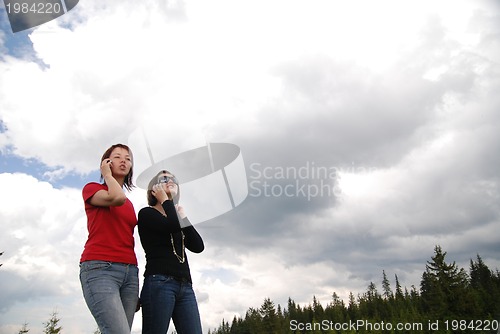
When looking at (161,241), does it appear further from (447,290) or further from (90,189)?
(447,290)

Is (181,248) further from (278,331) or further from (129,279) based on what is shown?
(278,331)

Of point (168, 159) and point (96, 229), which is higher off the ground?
point (168, 159)

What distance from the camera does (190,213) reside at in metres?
3.37

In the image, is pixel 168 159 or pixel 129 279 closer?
pixel 129 279

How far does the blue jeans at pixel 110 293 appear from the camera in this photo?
2423mm

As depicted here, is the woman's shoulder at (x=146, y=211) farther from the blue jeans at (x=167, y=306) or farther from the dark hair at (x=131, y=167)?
the blue jeans at (x=167, y=306)

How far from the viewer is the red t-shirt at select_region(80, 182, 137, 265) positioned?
2.63 meters

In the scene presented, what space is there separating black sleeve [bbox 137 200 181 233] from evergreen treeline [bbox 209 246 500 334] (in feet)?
23.0

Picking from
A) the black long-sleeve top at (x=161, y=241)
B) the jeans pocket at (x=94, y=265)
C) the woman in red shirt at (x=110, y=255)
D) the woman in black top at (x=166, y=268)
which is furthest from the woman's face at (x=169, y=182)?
the jeans pocket at (x=94, y=265)

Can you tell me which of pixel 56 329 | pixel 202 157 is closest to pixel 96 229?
pixel 202 157

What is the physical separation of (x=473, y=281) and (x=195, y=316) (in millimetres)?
101652

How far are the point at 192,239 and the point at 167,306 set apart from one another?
603mm

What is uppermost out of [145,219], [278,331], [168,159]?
[168,159]

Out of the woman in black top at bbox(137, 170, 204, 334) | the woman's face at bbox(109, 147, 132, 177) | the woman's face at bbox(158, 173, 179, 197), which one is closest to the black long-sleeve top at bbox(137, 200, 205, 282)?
the woman in black top at bbox(137, 170, 204, 334)
